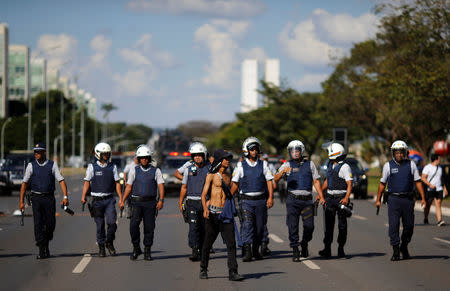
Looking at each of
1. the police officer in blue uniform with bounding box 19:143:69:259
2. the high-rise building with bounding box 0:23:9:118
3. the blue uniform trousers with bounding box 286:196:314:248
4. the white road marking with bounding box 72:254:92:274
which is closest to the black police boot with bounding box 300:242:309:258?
the blue uniform trousers with bounding box 286:196:314:248

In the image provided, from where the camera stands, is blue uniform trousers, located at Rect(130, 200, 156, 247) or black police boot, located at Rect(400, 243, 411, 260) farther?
black police boot, located at Rect(400, 243, 411, 260)

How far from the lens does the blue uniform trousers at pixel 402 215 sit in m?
13.0

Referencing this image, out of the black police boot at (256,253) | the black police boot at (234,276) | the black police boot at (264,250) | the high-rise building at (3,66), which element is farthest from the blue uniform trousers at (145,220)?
the high-rise building at (3,66)

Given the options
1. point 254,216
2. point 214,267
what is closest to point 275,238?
point 254,216

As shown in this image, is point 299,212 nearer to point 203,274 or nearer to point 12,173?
point 203,274

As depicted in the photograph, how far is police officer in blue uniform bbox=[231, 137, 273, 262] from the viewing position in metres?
12.6

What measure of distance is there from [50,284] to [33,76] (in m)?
153

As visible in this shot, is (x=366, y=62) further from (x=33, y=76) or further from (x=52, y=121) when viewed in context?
(x=33, y=76)

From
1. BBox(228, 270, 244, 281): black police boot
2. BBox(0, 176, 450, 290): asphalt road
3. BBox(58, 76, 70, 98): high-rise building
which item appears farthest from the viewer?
BBox(58, 76, 70, 98): high-rise building

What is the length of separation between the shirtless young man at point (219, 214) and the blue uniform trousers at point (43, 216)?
3505 millimetres

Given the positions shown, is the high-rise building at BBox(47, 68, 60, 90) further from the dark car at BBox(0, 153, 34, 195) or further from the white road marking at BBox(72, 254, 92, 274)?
the white road marking at BBox(72, 254, 92, 274)

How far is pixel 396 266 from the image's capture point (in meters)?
12.3

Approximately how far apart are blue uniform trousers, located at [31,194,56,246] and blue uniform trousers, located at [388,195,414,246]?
5.54 meters

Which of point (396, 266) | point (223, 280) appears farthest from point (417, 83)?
point (223, 280)
